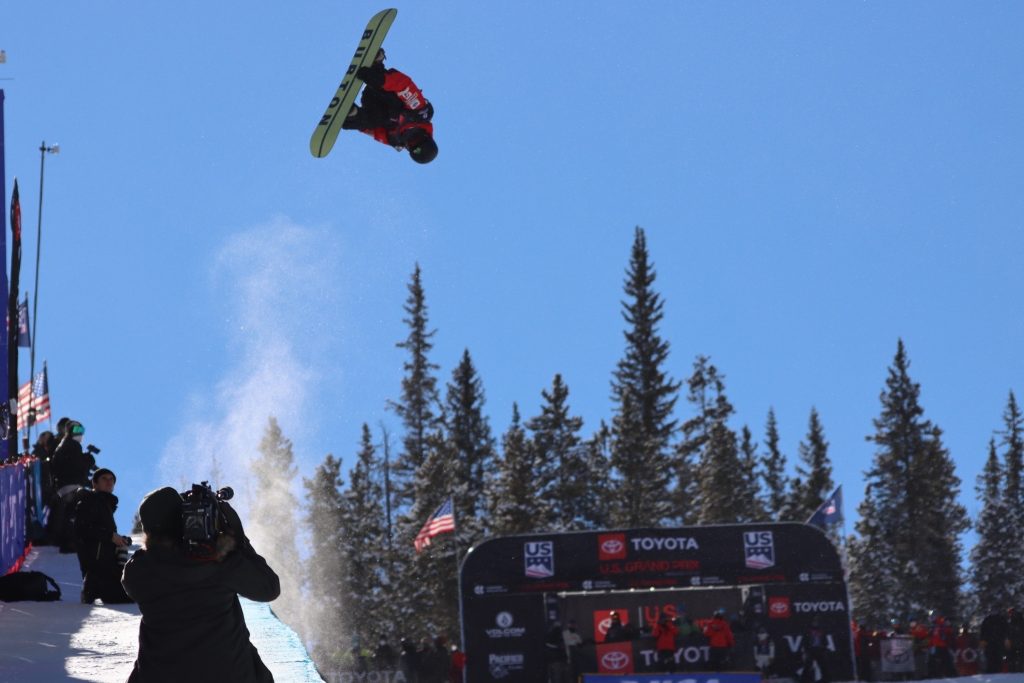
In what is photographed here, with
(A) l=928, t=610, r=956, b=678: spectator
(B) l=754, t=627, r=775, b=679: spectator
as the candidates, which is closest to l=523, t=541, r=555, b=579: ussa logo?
(B) l=754, t=627, r=775, b=679: spectator

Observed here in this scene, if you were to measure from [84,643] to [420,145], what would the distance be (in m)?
5.14

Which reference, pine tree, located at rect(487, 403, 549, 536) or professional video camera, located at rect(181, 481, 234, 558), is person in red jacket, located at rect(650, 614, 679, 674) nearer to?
professional video camera, located at rect(181, 481, 234, 558)

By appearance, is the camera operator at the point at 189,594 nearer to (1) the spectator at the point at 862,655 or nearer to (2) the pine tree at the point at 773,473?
(1) the spectator at the point at 862,655

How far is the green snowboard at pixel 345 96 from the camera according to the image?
13.1 metres

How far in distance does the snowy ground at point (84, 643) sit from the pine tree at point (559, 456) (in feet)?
169

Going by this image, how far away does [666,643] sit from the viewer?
2528 centimetres

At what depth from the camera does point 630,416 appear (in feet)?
217

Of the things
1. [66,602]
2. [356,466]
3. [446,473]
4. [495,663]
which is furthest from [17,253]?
[356,466]

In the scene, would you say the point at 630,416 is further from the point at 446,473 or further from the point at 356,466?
the point at 356,466

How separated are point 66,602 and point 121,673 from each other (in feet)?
14.5

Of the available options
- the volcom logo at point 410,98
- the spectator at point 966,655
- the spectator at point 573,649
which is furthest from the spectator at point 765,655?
the volcom logo at point 410,98

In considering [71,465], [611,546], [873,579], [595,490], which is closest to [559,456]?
[595,490]

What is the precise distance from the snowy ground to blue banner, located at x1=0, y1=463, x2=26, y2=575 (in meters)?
0.91

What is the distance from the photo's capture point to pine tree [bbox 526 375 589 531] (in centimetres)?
6525
